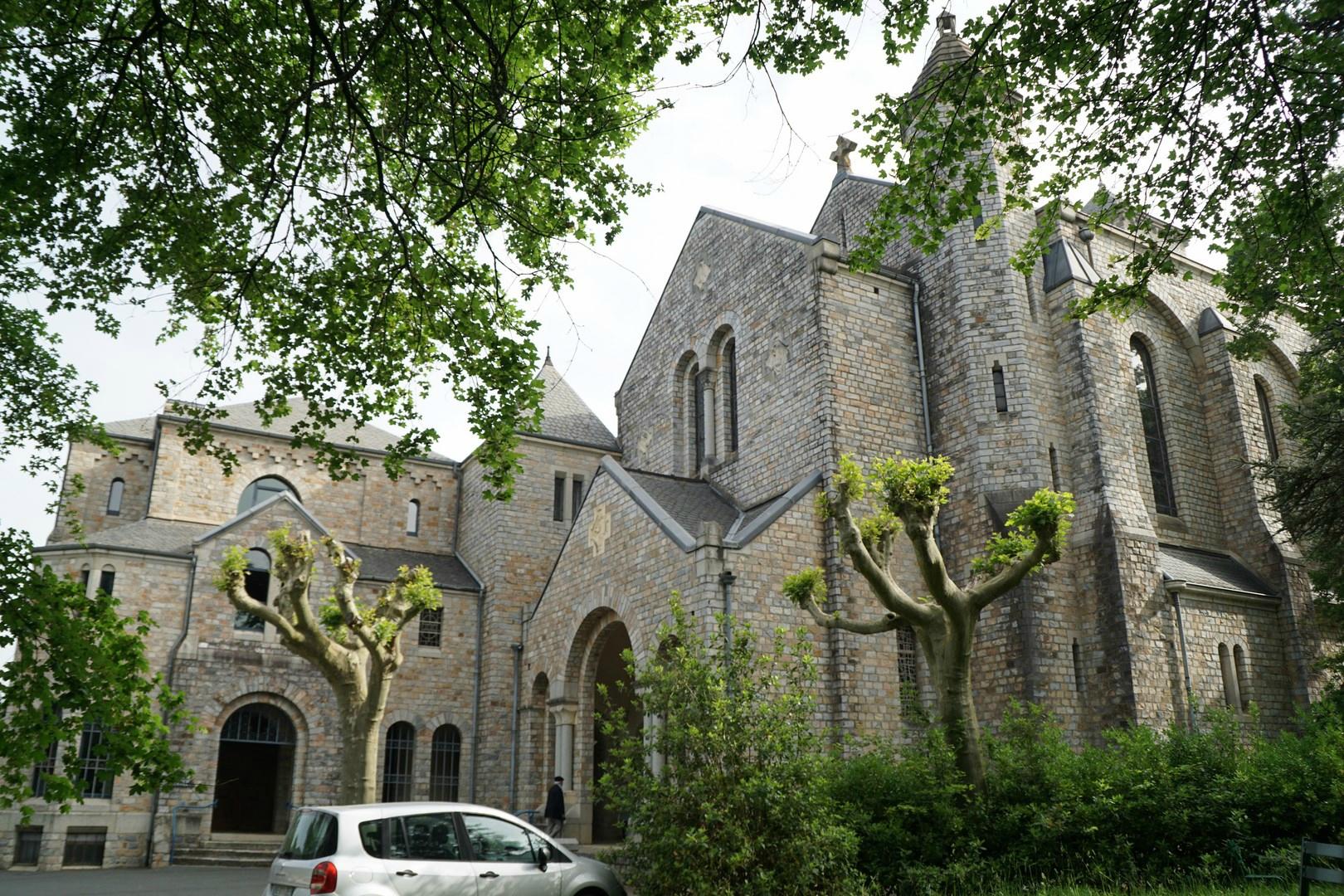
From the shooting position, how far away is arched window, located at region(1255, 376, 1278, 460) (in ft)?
71.7

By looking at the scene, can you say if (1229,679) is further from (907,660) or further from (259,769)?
(259,769)

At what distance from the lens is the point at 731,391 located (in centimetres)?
2209

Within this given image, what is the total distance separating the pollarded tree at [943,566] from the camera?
1136cm

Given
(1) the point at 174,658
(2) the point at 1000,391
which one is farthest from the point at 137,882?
(2) the point at 1000,391

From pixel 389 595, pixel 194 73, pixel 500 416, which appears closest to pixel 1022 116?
pixel 500 416

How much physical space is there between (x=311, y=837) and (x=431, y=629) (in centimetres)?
1521

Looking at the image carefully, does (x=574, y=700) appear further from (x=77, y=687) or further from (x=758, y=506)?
(x=77, y=687)

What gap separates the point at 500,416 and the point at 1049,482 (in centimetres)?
1139

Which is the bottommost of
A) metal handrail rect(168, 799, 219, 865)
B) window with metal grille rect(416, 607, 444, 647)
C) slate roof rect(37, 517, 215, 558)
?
metal handrail rect(168, 799, 219, 865)

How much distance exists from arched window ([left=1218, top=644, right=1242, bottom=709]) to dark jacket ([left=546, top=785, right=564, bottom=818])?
1173cm

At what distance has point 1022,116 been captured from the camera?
9.55 metres

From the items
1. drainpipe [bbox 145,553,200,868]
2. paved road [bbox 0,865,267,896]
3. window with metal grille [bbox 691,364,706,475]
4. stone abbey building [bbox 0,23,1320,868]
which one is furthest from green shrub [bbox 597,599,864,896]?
drainpipe [bbox 145,553,200,868]

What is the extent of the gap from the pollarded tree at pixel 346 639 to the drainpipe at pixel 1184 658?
12.6m

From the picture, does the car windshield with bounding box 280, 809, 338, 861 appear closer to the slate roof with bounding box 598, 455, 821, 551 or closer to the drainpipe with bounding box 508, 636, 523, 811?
the slate roof with bounding box 598, 455, 821, 551
